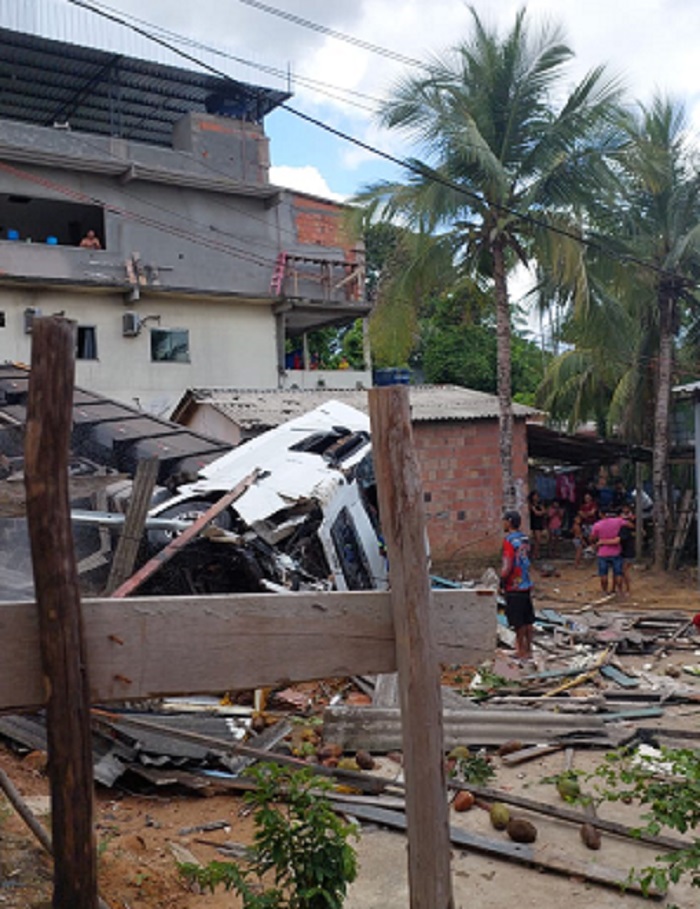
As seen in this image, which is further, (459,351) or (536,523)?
(459,351)

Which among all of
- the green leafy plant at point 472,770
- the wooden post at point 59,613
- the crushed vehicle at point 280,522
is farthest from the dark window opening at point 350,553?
the wooden post at point 59,613

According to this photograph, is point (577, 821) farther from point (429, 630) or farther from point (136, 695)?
point (136, 695)

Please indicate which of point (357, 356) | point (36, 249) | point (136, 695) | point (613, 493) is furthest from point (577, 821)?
point (357, 356)

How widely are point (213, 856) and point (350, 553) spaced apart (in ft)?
14.4

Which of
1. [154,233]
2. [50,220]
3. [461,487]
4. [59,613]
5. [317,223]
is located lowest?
[461,487]

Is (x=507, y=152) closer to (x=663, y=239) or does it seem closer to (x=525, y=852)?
(x=663, y=239)

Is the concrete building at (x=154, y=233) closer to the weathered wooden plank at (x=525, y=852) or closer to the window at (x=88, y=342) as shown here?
the window at (x=88, y=342)

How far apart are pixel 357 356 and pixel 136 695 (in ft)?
90.8

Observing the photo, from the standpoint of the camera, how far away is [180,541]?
7.23 meters

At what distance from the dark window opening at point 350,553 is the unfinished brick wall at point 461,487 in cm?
693

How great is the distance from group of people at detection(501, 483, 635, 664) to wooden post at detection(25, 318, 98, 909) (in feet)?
25.1

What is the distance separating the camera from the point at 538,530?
20.2 m

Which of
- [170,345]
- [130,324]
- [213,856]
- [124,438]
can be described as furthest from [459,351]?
[213,856]

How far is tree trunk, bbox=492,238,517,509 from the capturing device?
1608 centimetres
